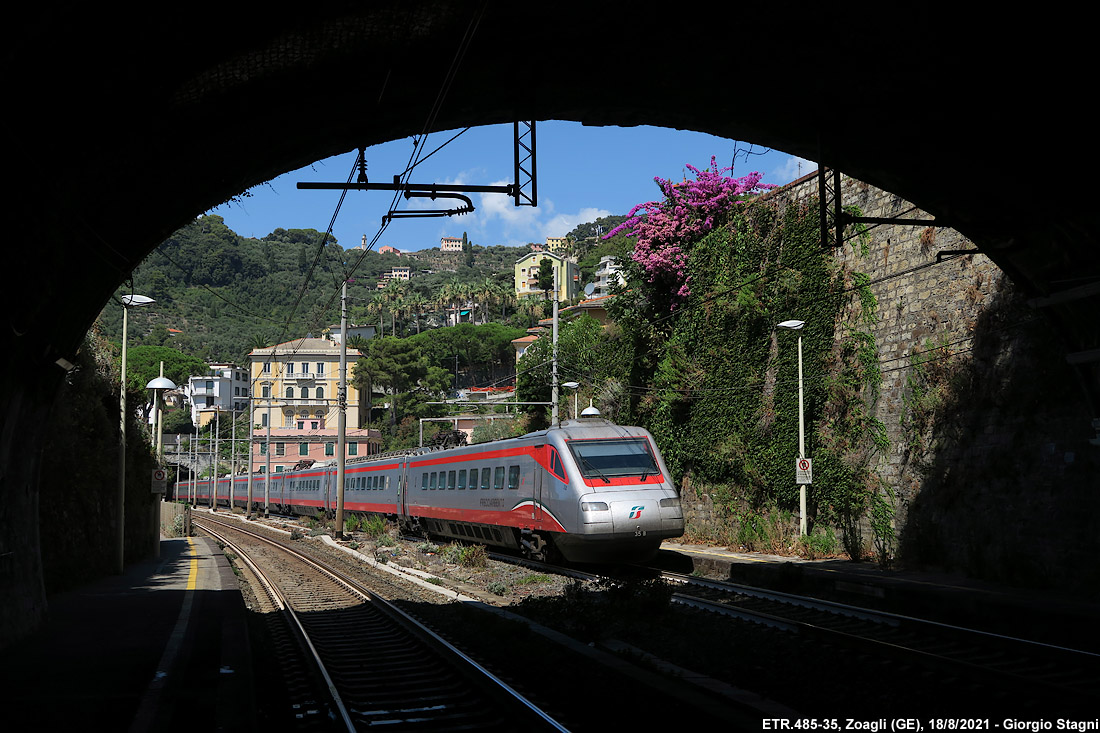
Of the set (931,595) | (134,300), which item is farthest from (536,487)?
(134,300)

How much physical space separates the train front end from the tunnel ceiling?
682 centimetres

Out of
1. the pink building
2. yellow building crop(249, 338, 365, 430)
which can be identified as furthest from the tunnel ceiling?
yellow building crop(249, 338, 365, 430)

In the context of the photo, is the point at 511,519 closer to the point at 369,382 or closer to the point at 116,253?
the point at 116,253

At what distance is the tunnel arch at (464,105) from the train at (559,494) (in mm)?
6879

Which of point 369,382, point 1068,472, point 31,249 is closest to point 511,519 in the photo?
point 1068,472

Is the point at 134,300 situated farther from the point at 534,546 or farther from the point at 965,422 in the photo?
the point at 965,422

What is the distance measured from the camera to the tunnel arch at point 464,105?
8.39m

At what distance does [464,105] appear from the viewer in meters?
11.2

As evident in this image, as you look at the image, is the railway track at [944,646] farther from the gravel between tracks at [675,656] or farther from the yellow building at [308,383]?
the yellow building at [308,383]

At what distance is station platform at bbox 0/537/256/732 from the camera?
7035 mm

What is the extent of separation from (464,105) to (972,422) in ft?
35.8

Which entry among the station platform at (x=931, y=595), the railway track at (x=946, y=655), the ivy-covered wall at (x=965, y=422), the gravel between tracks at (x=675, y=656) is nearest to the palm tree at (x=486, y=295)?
the ivy-covered wall at (x=965, y=422)

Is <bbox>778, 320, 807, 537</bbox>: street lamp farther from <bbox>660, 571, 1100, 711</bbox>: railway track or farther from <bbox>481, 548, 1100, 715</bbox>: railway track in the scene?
<bbox>481, 548, 1100, 715</bbox>: railway track

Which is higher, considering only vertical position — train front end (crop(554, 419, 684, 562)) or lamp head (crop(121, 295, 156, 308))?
lamp head (crop(121, 295, 156, 308))
